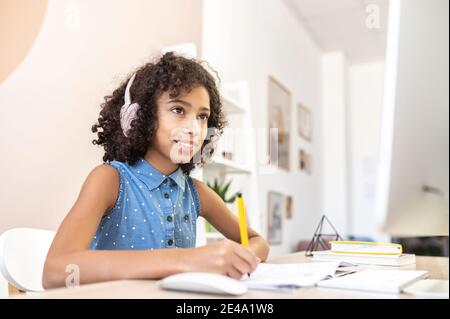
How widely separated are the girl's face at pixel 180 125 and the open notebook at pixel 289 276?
12.6 inches

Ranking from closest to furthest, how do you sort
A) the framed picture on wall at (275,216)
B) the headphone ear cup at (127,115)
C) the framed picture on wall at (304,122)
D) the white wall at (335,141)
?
1. the headphone ear cup at (127,115)
2. the framed picture on wall at (275,216)
3. the framed picture on wall at (304,122)
4. the white wall at (335,141)

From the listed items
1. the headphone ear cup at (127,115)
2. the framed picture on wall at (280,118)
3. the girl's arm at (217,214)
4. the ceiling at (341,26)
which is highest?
the ceiling at (341,26)

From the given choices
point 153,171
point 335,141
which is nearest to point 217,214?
point 153,171

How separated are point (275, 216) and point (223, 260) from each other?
7.76 feet

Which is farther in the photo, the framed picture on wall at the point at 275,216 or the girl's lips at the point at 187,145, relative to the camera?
the framed picture on wall at the point at 275,216

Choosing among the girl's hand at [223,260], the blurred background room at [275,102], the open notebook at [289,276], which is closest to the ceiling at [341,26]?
the blurred background room at [275,102]

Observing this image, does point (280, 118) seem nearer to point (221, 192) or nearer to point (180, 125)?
point (221, 192)

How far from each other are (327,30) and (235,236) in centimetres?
297

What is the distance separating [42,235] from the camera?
3.04 ft

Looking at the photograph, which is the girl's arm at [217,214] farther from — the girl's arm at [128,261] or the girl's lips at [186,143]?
the girl's arm at [128,261]

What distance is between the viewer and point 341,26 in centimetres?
365

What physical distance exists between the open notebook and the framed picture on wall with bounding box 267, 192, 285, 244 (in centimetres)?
196

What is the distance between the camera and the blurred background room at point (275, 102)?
518 millimetres

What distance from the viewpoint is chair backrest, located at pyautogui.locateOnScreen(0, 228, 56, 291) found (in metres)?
0.80
